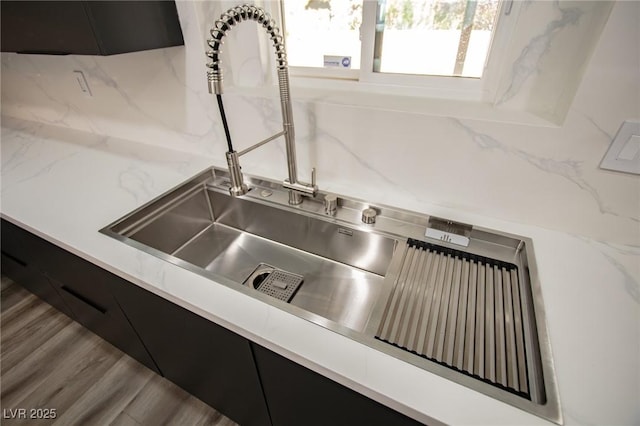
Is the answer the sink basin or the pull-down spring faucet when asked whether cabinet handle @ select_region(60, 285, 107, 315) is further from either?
the pull-down spring faucet

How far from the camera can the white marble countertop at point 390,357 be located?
1.73 ft

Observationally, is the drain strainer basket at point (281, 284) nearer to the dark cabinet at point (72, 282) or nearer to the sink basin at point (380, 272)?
the sink basin at point (380, 272)

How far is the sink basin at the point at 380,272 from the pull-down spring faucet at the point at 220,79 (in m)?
0.11

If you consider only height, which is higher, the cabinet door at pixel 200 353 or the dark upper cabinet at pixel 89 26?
the dark upper cabinet at pixel 89 26

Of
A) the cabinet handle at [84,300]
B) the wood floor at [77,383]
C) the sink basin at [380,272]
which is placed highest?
the sink basin at [380,272]

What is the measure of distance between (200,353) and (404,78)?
1120 millimetres

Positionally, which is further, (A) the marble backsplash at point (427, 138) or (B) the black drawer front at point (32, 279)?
(B) the black drawer front at point (32, 279)

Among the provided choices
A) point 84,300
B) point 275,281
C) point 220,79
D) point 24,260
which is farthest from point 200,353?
point 24,260

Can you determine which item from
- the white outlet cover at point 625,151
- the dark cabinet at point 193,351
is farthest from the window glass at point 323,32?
the dark cabinet at point 193,351

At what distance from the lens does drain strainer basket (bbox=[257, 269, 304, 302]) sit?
42.3 inches

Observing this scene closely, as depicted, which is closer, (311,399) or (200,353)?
(311,399)

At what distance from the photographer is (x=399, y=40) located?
102 cm

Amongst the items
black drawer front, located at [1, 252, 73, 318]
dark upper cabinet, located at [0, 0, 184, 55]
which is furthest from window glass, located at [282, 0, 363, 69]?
black drawer front, located at [1, 252, 73, 318]

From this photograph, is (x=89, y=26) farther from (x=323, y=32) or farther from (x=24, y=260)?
(x=24, y=260)
